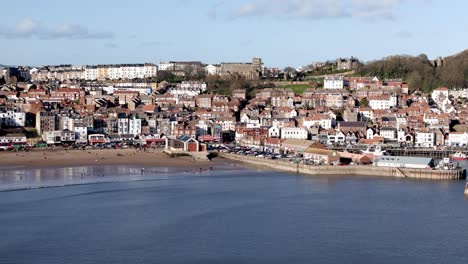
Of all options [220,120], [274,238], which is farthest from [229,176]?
[220,120]

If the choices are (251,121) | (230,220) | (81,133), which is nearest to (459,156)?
(251,121)

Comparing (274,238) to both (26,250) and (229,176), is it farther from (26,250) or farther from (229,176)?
(229,176)

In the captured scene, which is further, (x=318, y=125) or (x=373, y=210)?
(x=318, y=125)

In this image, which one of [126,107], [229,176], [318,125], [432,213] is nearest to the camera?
[432,213]

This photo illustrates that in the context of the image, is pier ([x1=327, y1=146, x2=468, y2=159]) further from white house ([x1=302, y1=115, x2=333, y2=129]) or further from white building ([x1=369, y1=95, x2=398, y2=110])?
white building ([x1=369, y1=95, x2=398, y2=110])

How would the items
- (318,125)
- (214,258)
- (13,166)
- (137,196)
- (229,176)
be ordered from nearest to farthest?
(214,258) → (137,196) → (229,176) → (13,166) → (318,125)

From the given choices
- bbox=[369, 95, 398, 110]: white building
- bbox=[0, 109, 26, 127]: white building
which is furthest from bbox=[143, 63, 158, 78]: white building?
bbox=[0, 109, 26, 127]: white building

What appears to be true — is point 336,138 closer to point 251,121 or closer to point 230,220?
point 251,121

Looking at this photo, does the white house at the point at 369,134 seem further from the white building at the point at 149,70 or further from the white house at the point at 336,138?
the white building at the point at 149,70
